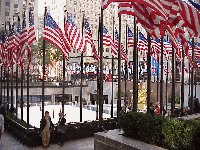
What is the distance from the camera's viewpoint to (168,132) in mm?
8078

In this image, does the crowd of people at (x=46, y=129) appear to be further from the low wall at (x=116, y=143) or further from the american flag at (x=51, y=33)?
the american flag at (x=51, y=33)

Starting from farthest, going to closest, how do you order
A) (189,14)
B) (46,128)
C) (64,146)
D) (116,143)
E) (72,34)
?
(72,34), (64,146), (46,128), (189,14), (116,143)

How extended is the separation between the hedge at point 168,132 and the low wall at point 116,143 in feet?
1.37

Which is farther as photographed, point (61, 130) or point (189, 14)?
point (61, 130)

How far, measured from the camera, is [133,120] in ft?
30.0

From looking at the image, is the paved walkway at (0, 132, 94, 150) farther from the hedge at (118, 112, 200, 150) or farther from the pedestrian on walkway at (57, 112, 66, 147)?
the hedge at (118, 112, 200, 150)

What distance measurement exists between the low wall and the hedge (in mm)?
418

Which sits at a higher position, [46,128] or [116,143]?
[116,143]

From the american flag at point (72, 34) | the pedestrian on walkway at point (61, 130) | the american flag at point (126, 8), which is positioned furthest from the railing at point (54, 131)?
the american flag at point (126, 8)

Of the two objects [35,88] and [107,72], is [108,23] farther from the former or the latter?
[35,88]

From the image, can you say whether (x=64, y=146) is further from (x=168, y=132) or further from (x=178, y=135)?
(x=178, y=135)

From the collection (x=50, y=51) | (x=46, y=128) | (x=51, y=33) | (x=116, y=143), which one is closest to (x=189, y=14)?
(x=116, y=143)

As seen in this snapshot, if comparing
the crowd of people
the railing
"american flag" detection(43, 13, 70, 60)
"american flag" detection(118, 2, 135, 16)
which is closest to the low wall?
the railing

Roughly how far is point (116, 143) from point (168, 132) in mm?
1759
